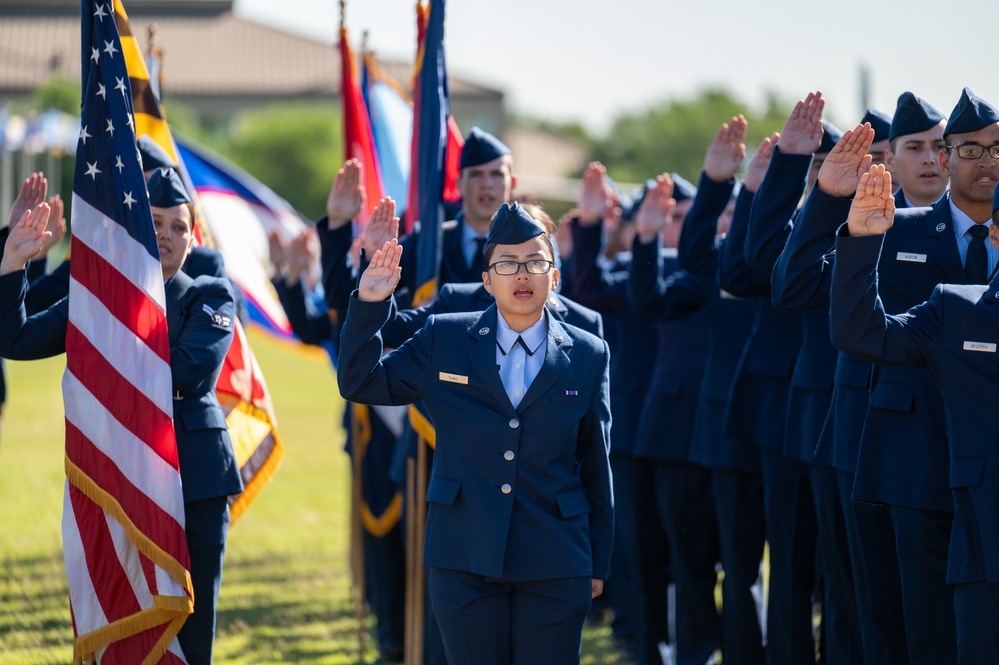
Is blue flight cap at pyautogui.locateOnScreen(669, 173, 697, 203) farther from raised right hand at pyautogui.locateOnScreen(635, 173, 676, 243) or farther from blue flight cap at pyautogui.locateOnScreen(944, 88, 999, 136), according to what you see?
blue flight cap at pyautogui.locateOnScreen(944, 88, 999, 136)

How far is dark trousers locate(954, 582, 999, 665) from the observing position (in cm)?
443

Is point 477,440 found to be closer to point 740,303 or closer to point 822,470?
point 822,470

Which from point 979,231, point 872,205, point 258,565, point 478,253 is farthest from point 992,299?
point 258,565

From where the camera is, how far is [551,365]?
482 cm

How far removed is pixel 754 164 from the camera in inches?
260

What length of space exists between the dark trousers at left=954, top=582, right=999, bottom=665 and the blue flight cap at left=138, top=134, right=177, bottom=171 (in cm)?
398

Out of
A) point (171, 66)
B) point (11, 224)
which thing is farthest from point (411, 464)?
point (171, 66)

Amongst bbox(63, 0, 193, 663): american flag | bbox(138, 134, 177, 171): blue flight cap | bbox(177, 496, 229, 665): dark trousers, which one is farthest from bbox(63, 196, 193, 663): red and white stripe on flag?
bbox(138, 134, 177, 171): blue flight cap

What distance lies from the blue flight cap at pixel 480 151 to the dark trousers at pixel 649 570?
204 cm

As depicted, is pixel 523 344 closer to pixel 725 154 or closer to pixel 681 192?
pixel 725 154

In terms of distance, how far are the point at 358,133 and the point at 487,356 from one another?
5.29m

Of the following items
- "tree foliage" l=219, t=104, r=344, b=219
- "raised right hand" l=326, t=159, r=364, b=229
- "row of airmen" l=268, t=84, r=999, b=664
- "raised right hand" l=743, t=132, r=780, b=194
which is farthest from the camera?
"tree foliage" l=219, t=104, r=344, b=219

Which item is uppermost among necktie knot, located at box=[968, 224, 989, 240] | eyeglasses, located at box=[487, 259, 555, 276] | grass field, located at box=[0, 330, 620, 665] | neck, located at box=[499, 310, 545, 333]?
necktie knot, located at box=[968, 224, 989, 240]

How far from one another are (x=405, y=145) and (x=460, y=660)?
244 inches
